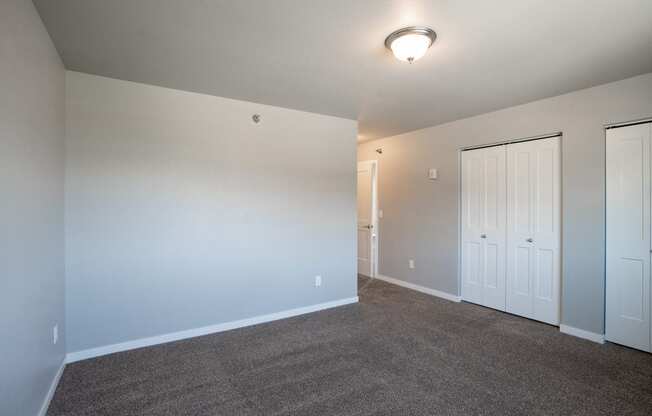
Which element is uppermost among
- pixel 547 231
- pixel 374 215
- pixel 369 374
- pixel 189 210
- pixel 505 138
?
pixel 505 138

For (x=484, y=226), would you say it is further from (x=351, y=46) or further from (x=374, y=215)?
(x=351, y=46)

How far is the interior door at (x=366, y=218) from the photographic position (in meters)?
5.77

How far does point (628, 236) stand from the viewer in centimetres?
301

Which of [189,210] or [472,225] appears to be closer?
[189,210]

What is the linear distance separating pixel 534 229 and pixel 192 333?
3898 mm

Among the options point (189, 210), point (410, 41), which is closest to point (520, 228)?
point (410, 41)

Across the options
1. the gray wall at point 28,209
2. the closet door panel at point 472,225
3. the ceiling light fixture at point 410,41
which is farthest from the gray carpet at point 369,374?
the ceiling light fixture at point 410,41

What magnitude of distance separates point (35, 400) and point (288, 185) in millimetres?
2749

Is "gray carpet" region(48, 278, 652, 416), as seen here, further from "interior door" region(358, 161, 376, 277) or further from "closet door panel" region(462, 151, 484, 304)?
"interior door" region(358, 161, 376, 277)

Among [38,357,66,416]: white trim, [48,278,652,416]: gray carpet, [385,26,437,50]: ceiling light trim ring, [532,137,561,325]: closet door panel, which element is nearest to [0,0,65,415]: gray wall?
[38,357,66,416]: white trim

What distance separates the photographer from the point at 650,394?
2.30 metres

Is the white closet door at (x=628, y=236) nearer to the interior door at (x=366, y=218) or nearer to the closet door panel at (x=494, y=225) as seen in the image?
the closet door panel at (x=494, y=225)

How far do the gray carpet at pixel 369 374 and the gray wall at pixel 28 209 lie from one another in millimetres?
548

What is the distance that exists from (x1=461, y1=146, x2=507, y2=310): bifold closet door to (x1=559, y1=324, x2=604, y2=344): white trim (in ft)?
2.30
